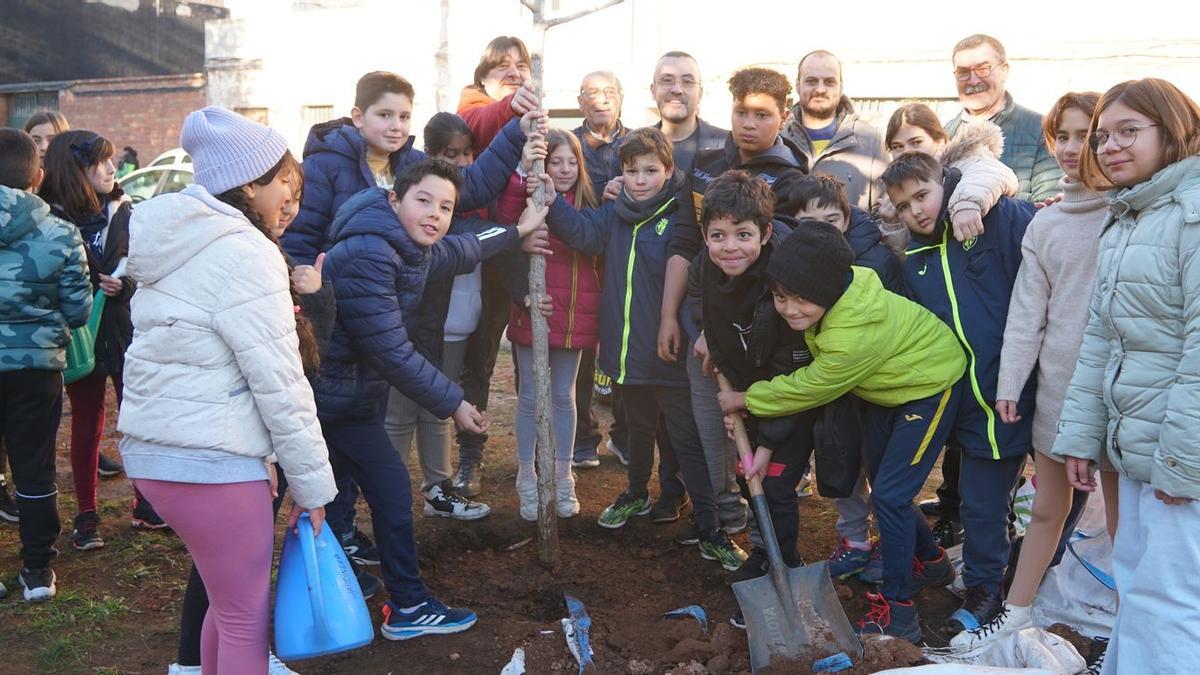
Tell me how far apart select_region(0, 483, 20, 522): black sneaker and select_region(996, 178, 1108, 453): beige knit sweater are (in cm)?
485

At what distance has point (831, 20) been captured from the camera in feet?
37.2

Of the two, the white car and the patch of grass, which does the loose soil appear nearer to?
the patch of grass

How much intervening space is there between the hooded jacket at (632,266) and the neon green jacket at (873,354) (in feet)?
3.35

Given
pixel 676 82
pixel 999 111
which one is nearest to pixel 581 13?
pixel 676 82

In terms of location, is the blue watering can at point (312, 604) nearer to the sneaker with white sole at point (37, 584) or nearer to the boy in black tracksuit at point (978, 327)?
the sneaker with white sole at point (37, 584)

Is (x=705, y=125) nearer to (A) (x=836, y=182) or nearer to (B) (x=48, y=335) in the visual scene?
(A) (x=836, y=182)

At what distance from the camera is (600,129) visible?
539 cm

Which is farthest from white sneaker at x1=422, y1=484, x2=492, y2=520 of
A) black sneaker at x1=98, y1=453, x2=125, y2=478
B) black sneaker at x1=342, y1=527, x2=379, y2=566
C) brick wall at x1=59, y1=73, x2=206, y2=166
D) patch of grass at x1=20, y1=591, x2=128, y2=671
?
brick wall at x1=59, y1=73, x2=206, y2=166

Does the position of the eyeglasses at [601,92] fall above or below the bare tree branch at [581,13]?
below

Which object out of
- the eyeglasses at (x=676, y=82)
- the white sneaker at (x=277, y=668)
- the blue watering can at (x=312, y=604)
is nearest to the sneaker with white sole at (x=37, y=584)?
the white sneaker at (x=277, y=668)

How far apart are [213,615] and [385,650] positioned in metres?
1.00

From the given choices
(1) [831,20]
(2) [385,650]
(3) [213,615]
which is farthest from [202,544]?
(1) [831,20]

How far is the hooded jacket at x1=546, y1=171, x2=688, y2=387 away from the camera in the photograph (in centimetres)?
466

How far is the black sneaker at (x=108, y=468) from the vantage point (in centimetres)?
588
